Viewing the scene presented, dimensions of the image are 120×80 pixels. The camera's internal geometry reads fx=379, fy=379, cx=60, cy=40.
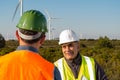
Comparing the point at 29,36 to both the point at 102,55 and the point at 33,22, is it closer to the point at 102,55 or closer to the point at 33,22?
the point at 33,22

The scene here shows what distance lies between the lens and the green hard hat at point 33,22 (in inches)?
114

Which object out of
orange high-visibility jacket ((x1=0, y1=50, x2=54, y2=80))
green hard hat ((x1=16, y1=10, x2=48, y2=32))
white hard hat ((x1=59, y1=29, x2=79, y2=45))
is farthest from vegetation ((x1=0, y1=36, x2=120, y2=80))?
orange high-visibility jacket ((x1=0, y1=50, x2=54, y2=80))

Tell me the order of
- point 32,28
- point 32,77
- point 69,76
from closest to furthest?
point 32,77 → point 32,28 → point 69,76

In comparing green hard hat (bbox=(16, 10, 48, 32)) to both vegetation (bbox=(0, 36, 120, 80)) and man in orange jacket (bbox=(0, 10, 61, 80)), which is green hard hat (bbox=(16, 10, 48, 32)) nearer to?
man in orange jacket (bbox=(0, 10, 61, 80))

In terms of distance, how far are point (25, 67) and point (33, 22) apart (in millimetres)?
367

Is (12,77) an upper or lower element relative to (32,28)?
lower

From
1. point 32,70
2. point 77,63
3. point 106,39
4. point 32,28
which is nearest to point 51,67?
point 32,70

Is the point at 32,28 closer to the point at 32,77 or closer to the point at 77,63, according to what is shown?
the point at 32,77

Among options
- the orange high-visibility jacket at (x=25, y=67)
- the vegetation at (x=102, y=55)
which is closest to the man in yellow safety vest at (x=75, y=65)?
the orange high-visibility jacket at (x=25, y=67)

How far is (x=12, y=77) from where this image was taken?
8.84 feet

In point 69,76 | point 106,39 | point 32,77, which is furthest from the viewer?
point 106,39

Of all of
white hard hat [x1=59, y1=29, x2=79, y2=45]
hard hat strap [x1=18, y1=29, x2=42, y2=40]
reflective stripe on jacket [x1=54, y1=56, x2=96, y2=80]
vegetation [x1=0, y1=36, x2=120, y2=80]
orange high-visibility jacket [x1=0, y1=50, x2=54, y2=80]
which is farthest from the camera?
vegetation [x1=0, y1=36, x2=120, y2=80]

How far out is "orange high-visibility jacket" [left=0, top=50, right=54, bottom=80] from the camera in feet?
8.84

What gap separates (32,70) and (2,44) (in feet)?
152
